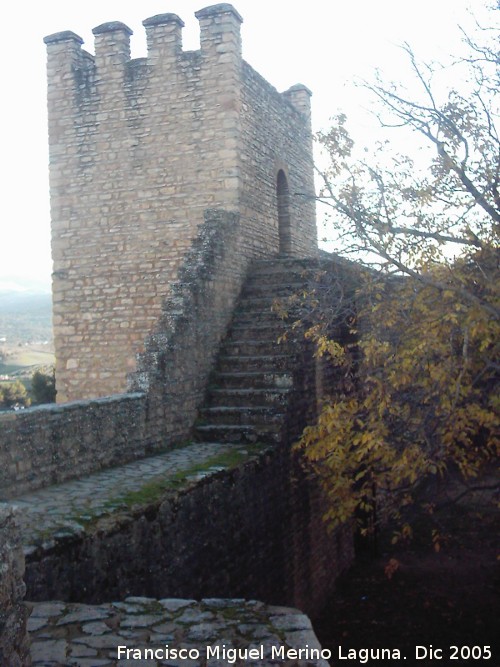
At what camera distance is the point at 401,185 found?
29.1 feet

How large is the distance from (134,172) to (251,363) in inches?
167

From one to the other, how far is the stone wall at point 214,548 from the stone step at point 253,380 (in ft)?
3.17

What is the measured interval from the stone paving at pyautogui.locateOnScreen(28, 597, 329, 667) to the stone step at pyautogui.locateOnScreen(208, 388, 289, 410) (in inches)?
207

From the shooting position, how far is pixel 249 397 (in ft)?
32.1

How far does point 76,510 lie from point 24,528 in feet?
2.08

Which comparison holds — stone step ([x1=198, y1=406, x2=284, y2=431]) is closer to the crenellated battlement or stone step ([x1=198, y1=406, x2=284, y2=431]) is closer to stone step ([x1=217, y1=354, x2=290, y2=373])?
stone step ([x1=217, y1=354, x2=290, y2=373])

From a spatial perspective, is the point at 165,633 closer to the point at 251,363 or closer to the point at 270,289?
the point at 251,363

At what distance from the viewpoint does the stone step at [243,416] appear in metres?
9.43

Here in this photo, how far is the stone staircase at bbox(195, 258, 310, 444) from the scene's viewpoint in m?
9.44

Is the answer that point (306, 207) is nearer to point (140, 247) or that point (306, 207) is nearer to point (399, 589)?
point (140, 247)

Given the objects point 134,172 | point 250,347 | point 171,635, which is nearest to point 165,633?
point 171,635

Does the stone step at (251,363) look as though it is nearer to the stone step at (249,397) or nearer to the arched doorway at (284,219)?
the stone step at (249,397)

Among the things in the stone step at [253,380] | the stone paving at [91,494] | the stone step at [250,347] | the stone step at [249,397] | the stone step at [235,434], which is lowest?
the stone paving at [91,494]

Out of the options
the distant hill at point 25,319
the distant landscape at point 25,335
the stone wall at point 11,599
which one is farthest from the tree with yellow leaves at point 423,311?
the distant hill at point 25,319
